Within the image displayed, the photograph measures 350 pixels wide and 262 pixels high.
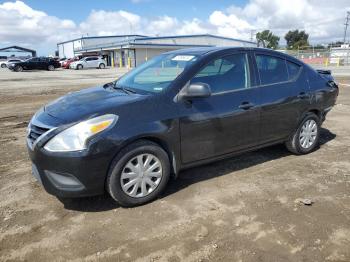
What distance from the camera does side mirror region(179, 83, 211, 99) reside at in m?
3.91

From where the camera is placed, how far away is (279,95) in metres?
4.97

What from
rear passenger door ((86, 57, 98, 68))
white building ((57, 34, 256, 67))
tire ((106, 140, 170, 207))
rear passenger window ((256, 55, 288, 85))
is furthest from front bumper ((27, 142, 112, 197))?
rear passenger door ((86, 57, 98, 68))

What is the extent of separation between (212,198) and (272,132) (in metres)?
1.53

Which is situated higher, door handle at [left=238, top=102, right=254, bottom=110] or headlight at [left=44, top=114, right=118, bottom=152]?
door handle at [left=238, top=102, right=254, bottom=110]

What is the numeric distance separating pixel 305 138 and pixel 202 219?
109 inches

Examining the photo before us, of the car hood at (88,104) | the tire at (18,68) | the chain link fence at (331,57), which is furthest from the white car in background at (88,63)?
the car hood at (88,104)

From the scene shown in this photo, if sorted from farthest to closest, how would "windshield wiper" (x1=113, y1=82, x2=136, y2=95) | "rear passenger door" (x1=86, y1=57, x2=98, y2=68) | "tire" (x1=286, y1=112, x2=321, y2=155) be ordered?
"rear passenger door" (x1=86, y1=57, x2=98, y2=68)
"tire" (x1=286, y1=112, x2=321, y2=155)
"windshield wiper" (x1=113, y1=82, x2=136, y2=95)

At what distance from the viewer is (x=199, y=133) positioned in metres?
4.18

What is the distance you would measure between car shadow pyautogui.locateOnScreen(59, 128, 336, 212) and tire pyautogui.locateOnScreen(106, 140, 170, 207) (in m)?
0.21

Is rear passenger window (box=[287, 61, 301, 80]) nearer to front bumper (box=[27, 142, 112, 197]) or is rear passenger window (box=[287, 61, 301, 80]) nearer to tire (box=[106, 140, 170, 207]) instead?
tire (box=[106, 140, 170, 207])

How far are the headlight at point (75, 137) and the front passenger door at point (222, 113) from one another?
1.01 m

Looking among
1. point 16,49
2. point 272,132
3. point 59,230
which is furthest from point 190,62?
point 16,49

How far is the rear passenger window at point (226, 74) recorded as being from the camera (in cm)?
432

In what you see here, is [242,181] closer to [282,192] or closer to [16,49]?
[282,192]
